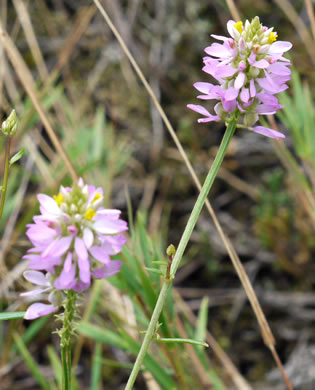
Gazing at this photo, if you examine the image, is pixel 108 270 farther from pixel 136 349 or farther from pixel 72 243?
pixel 136 349

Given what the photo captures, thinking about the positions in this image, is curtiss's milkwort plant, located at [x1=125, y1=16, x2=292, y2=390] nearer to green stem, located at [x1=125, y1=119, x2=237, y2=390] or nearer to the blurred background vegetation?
green stem, located at [x1=125, y1=119, x2=237, y2=390]

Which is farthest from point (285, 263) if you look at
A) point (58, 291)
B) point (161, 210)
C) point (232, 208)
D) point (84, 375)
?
point (58, 291)

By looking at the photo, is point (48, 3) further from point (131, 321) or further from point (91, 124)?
point (131, 321)

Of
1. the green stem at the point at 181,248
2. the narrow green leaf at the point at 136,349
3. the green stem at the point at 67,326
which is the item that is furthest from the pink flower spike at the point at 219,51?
the narrow green leaf at the point at 136,349

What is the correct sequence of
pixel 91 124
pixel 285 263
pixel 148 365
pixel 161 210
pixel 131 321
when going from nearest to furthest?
1. pixel 148 365
2. pixel 131 321
3. pixel 285 263
4. pixel 161 210
5. pixel 91 124

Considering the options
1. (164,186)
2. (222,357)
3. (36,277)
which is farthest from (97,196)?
(164,186)

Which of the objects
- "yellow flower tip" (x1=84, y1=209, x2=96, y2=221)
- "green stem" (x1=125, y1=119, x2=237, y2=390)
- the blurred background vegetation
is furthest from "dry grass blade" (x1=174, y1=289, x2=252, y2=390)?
"yellow flower tip" (x1=84, y1=209, x2=96, y2=221)
